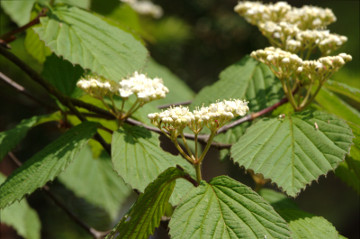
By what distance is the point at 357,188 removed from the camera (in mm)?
1592

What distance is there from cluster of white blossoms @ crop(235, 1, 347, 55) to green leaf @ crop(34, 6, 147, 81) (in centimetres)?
42

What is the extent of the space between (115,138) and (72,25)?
42 centimetres

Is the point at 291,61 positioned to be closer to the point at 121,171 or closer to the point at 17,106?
the point at 121,171

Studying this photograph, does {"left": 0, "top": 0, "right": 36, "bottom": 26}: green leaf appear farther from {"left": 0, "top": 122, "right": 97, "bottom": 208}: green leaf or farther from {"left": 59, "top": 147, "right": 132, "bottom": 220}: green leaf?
{"left": 59, "top": 147, "right": 132, "bottom": 220}: green leaf

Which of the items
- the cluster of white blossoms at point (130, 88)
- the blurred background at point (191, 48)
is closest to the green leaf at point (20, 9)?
the cluster of white blossoms at point (130, 88)

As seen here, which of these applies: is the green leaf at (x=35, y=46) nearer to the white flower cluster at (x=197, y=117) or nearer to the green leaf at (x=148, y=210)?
the white flower cluster at (x=197, y=117)

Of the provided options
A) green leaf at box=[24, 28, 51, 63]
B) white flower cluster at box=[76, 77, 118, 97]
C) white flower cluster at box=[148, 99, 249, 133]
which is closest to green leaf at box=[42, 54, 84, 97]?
green leaf at box=[24, 28, 51, 63]

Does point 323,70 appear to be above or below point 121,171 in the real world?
above

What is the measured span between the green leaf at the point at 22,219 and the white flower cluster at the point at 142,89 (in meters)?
0.89

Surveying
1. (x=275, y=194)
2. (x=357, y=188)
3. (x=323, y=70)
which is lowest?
A: (x=275, y=194)

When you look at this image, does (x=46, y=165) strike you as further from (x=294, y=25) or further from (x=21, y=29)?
(x=294, y=25)

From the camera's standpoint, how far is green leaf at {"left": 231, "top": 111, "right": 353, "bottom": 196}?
3.95 feet

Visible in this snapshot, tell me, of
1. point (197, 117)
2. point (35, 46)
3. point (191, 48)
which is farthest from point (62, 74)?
point (191, 48)

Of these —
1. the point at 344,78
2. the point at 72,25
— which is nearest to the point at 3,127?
the point at 72,25
